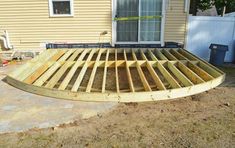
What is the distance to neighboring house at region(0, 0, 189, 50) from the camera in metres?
7.39

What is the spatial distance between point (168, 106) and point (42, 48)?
5255 mm

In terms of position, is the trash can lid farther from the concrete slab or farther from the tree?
the tree

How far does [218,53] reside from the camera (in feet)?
23.6

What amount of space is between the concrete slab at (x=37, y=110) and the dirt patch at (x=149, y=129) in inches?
6.4

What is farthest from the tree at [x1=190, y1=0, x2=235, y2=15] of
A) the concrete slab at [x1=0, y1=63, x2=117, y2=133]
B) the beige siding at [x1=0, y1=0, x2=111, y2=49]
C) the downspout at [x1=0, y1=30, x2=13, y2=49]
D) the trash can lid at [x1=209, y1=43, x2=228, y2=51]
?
the concrete slab at [x1=0, y1=63, x2=117, y2=133]

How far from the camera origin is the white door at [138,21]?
7395mm

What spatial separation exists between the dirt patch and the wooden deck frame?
0.25m

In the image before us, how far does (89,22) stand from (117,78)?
3533 millimetres

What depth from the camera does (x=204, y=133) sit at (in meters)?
3.22

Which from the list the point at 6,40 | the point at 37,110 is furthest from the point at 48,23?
the point at 37,110

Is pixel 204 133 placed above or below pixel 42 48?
below

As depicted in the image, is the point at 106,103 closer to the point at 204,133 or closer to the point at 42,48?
the point at 204,133

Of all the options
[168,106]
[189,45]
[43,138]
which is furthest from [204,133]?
[189,45]

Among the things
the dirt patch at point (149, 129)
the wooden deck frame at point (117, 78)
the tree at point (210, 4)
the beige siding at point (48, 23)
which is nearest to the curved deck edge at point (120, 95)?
the wooden deck frame at point (117, 78)
